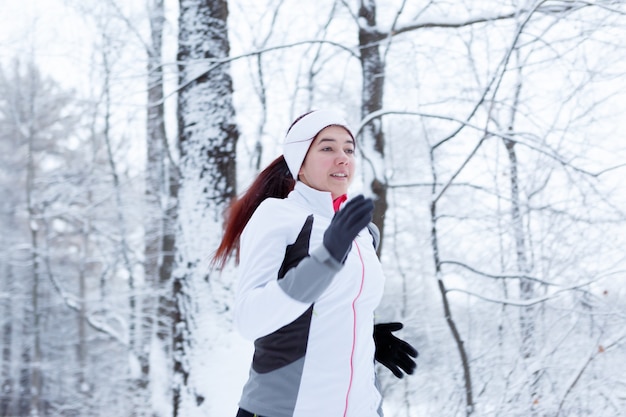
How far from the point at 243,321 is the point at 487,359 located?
3.54 m

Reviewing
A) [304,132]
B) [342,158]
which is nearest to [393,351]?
[342,158]

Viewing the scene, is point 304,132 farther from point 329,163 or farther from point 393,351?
point 393,351

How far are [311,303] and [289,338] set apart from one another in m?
0.18

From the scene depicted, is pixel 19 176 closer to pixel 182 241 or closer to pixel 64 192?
pixel 64 192

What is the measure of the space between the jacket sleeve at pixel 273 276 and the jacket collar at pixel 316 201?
118 millimetres

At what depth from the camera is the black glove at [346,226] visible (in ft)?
4.74

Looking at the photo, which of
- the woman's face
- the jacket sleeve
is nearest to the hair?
the woman's face

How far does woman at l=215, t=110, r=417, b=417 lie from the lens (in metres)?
1.47

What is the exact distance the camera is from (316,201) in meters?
1.83

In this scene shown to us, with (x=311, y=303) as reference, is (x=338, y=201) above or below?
above

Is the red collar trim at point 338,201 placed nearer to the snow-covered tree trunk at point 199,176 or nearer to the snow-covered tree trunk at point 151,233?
the snow-covered tree trunk at point 199,176

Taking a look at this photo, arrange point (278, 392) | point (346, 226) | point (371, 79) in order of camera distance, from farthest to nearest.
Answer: point (371, 79) → point (278, 392) → point (346, 226)

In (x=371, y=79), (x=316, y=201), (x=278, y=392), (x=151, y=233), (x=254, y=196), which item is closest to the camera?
(x=278, y=392)

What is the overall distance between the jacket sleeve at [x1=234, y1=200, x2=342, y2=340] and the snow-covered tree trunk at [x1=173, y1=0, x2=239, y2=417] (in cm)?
204
